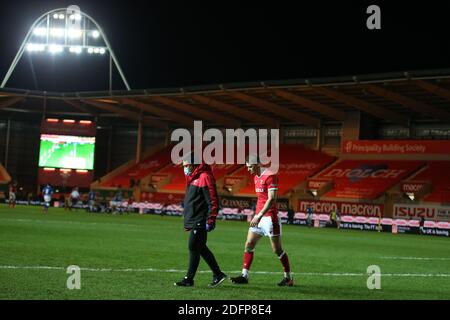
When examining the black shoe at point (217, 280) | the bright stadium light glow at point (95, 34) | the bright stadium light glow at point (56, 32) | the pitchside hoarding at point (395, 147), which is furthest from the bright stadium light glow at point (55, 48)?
the black shoe at point (217, 280)

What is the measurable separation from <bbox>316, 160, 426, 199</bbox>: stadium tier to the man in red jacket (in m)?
39.9

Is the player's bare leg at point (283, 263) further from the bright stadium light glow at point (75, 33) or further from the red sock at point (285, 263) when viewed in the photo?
the bright stadium light glow at point (75, 33)

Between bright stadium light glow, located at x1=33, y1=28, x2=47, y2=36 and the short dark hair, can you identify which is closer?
the short dark hair

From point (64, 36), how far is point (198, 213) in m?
57.3

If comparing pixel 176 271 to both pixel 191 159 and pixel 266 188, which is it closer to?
pixel 266 188

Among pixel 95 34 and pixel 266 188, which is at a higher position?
pixel 95 34

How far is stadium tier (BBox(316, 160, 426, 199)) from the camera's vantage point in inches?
2051

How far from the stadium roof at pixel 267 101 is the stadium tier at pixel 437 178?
12.0 feet

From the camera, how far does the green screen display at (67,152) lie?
213 ft

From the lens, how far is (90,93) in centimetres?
6388

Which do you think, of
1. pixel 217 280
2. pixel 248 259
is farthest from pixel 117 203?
pixel 217 280

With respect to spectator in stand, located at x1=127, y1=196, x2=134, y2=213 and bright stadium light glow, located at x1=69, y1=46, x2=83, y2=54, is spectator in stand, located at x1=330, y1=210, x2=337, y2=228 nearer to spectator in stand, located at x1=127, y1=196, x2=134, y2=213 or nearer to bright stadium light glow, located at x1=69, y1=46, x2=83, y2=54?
spectator in stand, located at x1=127, y1=196, x2=134, y2=213

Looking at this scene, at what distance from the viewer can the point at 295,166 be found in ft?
196

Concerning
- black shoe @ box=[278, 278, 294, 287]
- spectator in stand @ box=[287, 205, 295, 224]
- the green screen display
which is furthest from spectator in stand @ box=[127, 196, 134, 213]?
black shoe @ box=[278, 278, 294, 287]
